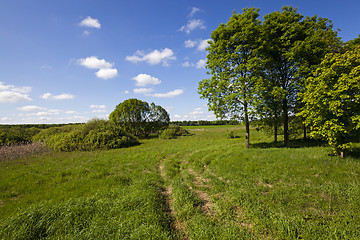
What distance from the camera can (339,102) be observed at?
8.18 metres

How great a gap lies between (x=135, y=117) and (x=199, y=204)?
37.6 m

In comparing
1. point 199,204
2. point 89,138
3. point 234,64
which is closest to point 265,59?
point 234,64

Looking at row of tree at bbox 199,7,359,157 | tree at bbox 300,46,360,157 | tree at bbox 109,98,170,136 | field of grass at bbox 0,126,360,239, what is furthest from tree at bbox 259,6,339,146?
tree at bbox 109,98,170,136

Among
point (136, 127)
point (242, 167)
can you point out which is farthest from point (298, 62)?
point (136, 127)

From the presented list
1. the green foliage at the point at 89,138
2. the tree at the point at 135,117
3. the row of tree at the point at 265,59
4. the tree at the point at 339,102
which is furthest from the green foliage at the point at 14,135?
the tree at the point at 339,102

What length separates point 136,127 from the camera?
40.8m

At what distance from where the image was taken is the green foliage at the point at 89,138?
67.8 ft

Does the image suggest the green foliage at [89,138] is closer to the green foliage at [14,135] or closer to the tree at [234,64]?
the green foliage at [14,135]

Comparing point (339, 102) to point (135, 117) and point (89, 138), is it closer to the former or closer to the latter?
point (89, 138)

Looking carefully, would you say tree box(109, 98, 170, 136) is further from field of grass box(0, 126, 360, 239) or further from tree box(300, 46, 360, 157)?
tree box(300, 46, 360, 157)

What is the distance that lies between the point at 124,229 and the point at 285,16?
2159 centimetres

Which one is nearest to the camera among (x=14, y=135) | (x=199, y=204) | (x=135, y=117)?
(x=199, y=204)

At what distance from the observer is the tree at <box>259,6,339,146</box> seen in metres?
12.9

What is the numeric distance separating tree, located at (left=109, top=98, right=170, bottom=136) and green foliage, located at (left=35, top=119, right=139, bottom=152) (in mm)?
14432
